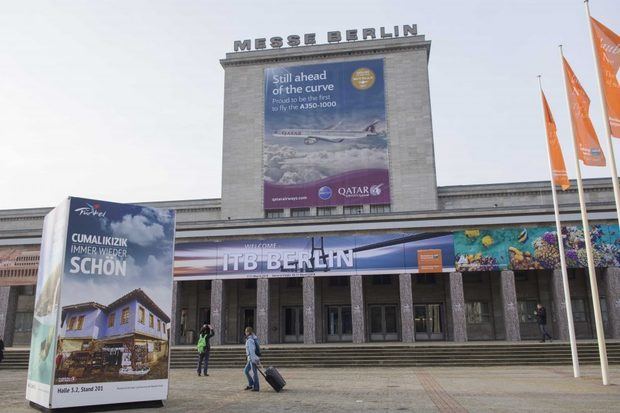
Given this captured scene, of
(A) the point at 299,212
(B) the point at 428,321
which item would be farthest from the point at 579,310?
(A) the point at 299,212

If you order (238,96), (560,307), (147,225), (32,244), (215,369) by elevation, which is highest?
(238,96)

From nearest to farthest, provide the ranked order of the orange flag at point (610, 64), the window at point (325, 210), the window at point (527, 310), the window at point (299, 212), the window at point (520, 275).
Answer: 1. the orange flag at point (610, 64)
2. the window at point (527, 310)
3. the window at point (520, 275)
4. the window at point (325, 210)
5. the window at point (299, 212)

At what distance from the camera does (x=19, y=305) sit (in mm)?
40938

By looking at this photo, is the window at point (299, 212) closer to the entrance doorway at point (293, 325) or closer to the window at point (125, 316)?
the entrance doorway at point (293, 325)

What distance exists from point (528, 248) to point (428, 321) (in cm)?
868

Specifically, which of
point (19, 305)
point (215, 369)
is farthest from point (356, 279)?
point (19, 305)

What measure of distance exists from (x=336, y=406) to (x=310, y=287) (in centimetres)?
2129

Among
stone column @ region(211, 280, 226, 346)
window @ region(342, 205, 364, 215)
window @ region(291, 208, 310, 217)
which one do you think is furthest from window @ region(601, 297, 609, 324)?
stone column @ region(211, 280, 226, 346)

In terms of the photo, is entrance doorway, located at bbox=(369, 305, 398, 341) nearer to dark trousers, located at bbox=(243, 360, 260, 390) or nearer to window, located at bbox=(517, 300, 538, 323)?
window, located at bbox=(517, 300, 538, 323)

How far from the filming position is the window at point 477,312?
119 ft

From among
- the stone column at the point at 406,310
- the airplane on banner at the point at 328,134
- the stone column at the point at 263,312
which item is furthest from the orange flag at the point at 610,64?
the airplane on banner at the point at 328,134

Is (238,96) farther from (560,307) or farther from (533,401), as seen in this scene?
(533,401)

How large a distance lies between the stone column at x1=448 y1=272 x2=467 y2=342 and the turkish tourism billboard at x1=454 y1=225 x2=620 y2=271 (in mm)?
863

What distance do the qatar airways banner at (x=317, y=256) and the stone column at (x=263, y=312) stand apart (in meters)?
0.75
